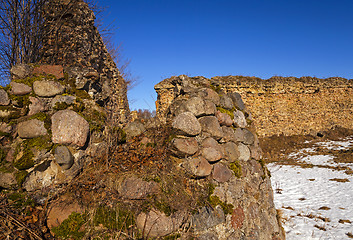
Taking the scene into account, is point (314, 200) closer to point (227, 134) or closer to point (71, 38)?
point (227, 134)

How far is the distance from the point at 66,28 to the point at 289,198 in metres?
7.20

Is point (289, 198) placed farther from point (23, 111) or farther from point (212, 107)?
point (23, 111)

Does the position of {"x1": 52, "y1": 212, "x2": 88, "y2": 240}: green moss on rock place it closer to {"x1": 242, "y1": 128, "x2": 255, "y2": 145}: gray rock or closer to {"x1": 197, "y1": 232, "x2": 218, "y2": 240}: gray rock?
{"x1": 197, "y1": 232, "x2": 218, "y2": 240}: gray rock

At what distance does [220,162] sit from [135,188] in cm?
134

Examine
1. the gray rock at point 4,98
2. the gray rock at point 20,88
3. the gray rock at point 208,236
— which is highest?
the gray rock at point 20,88

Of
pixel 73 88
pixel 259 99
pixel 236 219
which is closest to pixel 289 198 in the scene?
→ pixel 236 219

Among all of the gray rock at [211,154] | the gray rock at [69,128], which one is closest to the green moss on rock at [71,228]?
the gray rock at [69,128]

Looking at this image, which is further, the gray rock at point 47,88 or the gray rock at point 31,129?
the gray rock at point 47,88

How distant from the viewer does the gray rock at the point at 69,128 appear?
241 centimetres

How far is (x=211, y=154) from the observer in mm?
2902

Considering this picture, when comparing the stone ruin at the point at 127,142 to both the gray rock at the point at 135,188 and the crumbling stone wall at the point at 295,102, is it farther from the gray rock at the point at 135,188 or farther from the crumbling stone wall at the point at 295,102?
the crumbling stone wall at the point at 295,102

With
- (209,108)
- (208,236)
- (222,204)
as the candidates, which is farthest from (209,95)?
(208,236)

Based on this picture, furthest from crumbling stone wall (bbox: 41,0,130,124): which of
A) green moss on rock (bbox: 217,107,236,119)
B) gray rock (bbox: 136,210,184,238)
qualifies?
gray rock (bbox: 136,210,184,238)

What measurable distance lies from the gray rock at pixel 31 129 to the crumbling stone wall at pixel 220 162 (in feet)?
5.11
